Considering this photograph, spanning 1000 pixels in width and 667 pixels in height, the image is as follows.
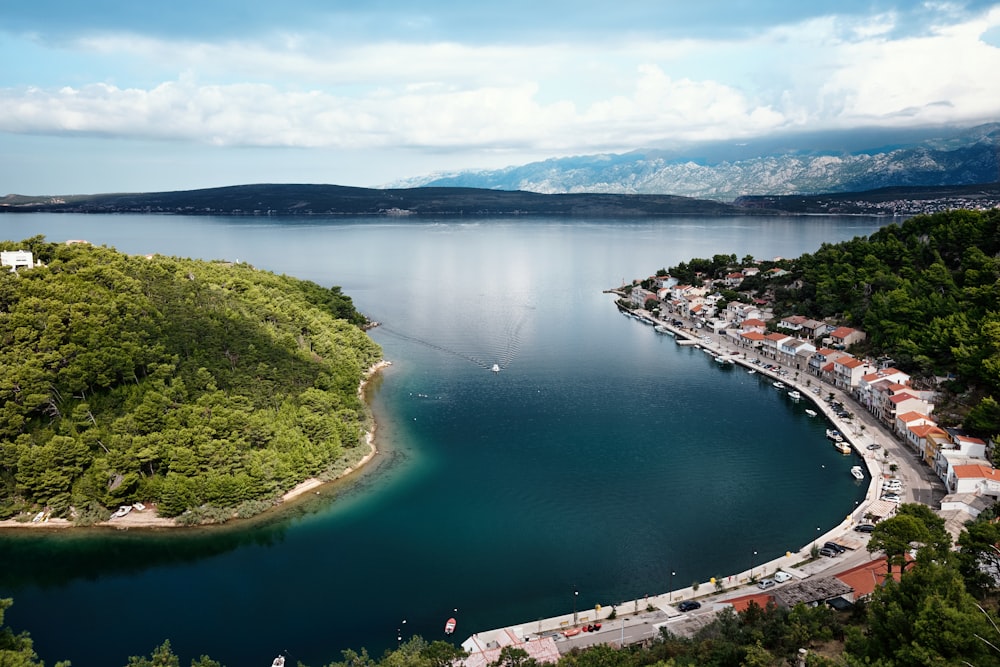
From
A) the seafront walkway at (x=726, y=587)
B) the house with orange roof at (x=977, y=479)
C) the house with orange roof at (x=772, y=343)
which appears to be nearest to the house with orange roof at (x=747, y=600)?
the seafront walkway at (x=726, y=587)

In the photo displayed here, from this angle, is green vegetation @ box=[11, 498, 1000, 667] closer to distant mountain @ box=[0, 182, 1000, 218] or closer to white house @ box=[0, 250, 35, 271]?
white house @ box=[0, 250, 35, 271]

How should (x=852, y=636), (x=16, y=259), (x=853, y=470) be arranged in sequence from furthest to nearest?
1. (x=16, y=259)
2. (x=853, y=470)
3. (x=852, y=636)

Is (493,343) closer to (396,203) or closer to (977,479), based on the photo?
(977,479)

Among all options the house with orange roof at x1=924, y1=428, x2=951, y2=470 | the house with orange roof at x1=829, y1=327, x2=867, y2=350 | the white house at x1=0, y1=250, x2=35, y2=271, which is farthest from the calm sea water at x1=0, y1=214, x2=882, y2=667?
the white house at x1=0, y1=250, x2=35, y2=271

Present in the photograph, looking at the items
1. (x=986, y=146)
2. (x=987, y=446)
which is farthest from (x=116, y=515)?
(x=986, y=146)

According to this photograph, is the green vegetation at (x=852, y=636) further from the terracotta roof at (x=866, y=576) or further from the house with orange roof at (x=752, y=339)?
the house with orange roof at (x=752, y=339)

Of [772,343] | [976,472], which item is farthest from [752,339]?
[976,472]

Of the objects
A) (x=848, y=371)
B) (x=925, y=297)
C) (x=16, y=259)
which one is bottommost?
(x=848, y=371)

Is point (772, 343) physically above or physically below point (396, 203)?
below
